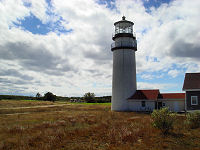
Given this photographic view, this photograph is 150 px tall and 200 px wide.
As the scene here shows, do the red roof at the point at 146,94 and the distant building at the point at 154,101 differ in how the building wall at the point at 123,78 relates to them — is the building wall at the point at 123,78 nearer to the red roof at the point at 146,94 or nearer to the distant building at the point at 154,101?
the red roof at the point at 146,94

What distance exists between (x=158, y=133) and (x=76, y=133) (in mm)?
→ 5997

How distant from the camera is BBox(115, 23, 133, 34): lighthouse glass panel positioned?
35.5 metres

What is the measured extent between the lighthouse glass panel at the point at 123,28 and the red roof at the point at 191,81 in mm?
13630

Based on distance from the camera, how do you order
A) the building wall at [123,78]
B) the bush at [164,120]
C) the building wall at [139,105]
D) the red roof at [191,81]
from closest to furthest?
the bush at [164,120] → the red roof at [191,81] → the building wall at [139,105] → the building wall at [123,78]

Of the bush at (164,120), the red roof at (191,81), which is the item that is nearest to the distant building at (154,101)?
the red roof at (191,81)

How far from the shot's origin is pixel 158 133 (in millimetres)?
13250

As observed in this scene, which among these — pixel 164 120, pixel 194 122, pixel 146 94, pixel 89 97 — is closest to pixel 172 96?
pixel 146 94

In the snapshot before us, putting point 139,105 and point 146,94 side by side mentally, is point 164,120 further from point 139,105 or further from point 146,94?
point 146,94

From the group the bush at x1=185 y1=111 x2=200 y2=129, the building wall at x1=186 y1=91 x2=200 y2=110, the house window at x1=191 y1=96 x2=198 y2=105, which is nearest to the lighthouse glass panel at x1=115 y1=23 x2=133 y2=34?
the building wall at x1=186 y1=91 x2=200 y2=110

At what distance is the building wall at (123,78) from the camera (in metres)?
34.2

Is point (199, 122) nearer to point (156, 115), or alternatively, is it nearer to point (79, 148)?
point (156, 115)

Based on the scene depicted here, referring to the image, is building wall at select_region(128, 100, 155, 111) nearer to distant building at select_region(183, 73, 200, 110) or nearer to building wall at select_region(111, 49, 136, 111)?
building wall at select_region(111, 49, 136, 111)

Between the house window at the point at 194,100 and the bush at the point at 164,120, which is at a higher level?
the house window at the point at 194,100

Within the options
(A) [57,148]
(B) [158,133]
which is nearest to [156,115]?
(B) [158,133]
